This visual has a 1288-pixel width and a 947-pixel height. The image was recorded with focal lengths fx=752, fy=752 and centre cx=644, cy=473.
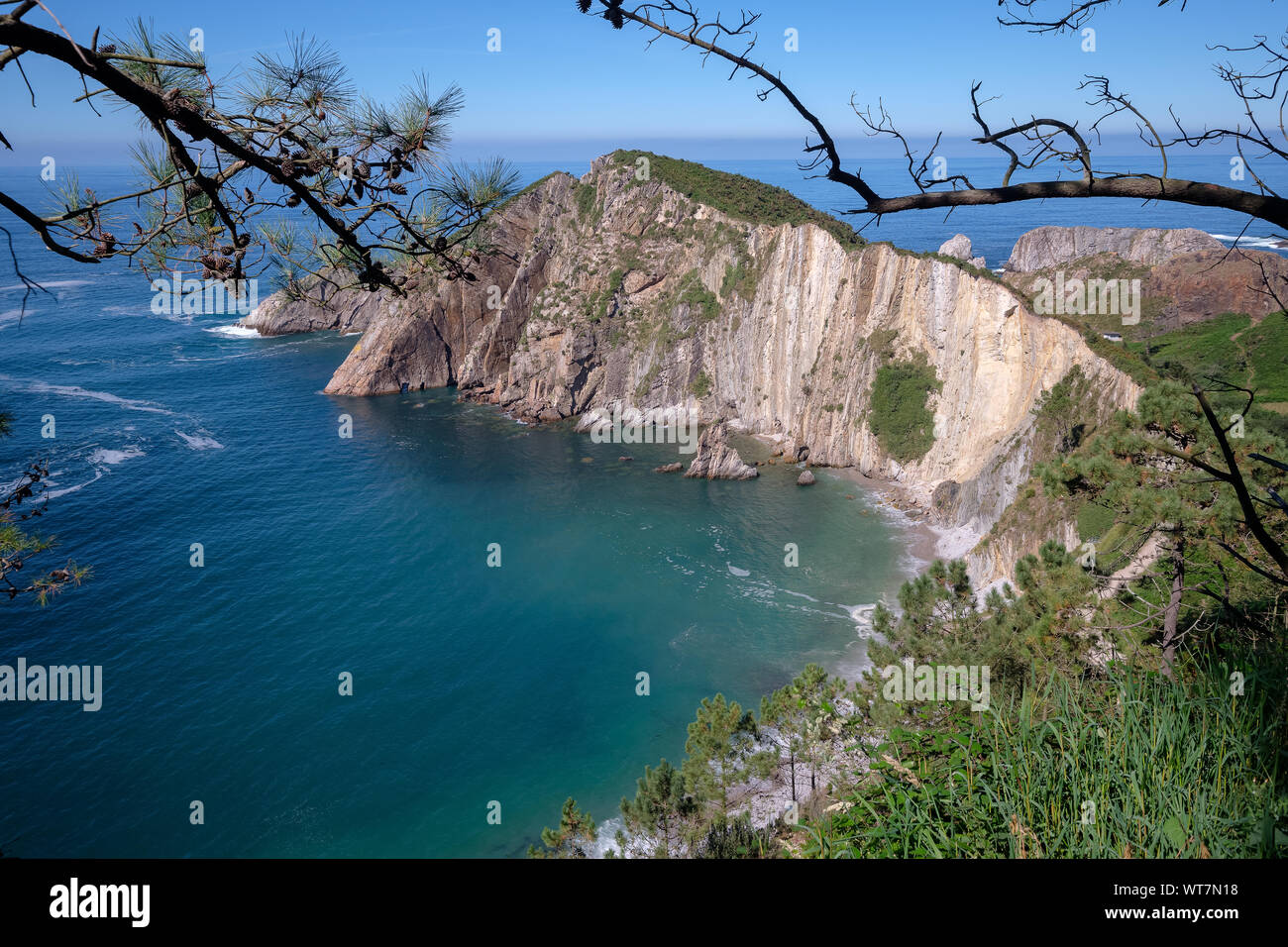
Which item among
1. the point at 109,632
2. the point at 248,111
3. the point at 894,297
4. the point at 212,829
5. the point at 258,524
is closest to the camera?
the point at 248,111

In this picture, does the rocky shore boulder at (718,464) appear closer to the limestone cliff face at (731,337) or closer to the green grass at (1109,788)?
the limestone cliff face at (731,337)

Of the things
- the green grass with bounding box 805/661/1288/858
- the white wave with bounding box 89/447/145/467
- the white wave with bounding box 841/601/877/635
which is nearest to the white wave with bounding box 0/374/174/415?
the white wave with bounding box 89/447/145/467

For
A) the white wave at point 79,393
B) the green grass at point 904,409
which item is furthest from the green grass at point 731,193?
the white wave at point 79,393

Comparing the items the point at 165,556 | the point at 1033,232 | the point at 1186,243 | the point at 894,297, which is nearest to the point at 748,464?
the point at 894,297

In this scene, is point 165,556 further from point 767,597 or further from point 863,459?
point 863,459
